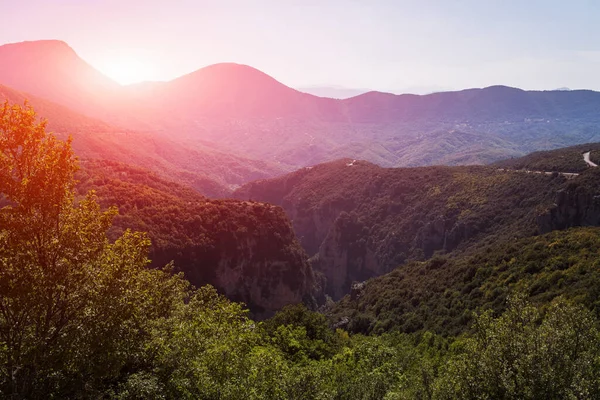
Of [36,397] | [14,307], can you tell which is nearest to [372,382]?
[36,397]

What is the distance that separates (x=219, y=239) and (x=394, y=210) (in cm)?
7978

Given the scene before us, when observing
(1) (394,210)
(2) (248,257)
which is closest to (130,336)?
(2) (248,257)

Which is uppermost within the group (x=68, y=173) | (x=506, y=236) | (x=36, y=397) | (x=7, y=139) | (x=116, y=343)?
(x=7, y=139)

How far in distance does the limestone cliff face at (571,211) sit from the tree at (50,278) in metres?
87.5

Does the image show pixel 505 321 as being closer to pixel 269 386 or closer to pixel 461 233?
pixel 269 386

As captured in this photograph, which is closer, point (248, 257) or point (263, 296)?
point (248, 257)

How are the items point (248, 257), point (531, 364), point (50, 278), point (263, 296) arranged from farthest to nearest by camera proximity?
1. point (263, 296)
2. point (248, 257)
3. point (531, 364)
4. point (50, 278)

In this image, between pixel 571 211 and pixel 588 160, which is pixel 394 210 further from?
pixel 571 211

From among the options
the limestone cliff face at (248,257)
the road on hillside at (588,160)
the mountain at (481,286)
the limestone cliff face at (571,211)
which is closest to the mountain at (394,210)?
the limestone cliff face at (571,211)

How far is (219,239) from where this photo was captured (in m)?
86.1

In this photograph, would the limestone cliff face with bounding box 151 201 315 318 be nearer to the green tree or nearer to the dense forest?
the dense forest

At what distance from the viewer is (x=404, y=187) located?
150 meters

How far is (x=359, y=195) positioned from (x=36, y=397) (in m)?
150

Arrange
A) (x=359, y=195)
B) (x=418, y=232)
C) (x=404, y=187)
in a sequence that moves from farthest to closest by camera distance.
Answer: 1. (x=359, y=195)
2. (x=404, y=187)
3. (x=418, y=232)
